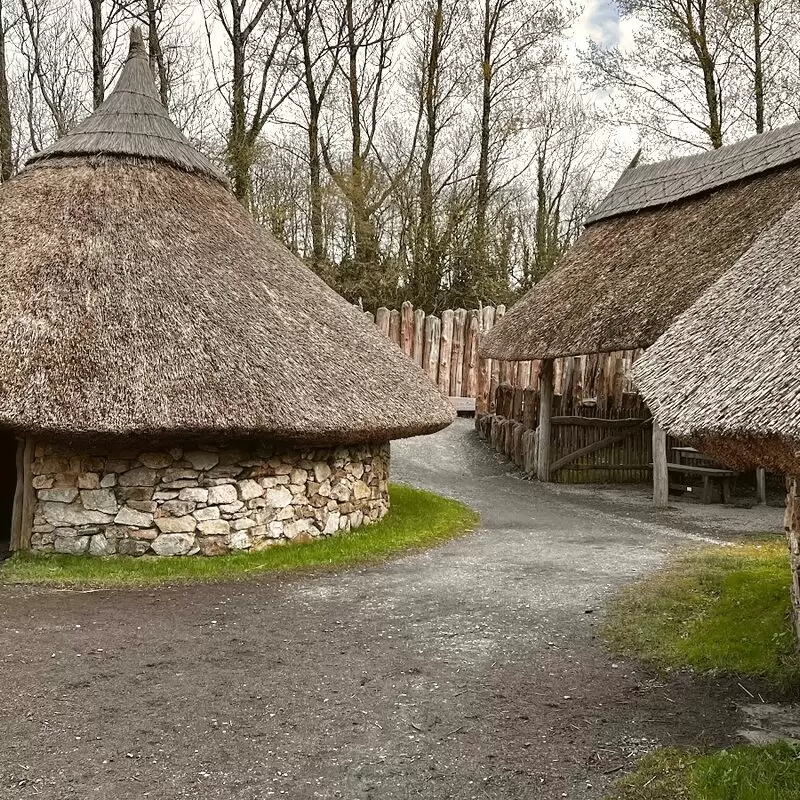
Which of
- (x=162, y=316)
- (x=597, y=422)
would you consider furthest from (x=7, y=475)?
(x=597, y=422)

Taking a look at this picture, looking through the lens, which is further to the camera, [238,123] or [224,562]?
[238,123]

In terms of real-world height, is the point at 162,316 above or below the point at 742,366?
above

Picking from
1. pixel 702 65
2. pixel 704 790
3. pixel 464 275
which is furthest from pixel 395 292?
pixel 704 790

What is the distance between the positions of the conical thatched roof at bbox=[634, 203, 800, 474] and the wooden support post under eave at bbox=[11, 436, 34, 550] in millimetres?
5940

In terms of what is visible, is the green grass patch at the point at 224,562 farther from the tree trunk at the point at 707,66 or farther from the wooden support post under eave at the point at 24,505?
the tree trunk at the point at 707,66

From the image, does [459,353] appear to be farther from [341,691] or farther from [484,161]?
[341,691]

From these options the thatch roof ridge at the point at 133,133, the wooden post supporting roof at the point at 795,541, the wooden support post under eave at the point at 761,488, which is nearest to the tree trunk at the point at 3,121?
the thatch roof ridge at the point at 133,133

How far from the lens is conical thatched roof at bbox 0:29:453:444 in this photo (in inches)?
306

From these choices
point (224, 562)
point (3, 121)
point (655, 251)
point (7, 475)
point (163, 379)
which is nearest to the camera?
point (163, 379)

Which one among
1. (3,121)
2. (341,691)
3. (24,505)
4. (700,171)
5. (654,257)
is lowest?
(341,691)

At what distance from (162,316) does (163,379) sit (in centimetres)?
82

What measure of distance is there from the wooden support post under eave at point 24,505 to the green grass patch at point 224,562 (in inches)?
7.5

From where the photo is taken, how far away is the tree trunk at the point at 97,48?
56.8ft

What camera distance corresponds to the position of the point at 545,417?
581 inches
